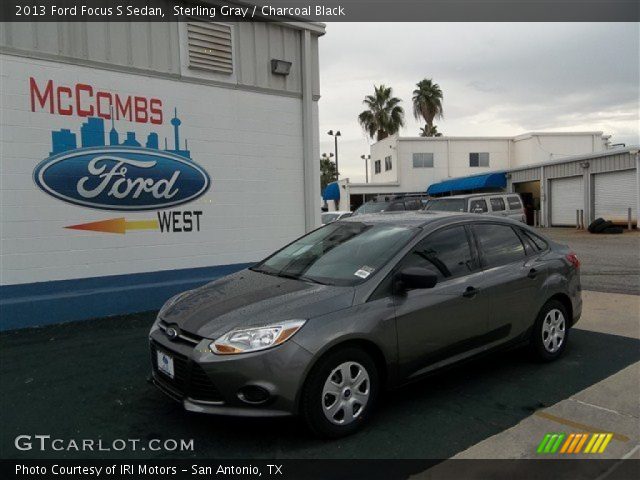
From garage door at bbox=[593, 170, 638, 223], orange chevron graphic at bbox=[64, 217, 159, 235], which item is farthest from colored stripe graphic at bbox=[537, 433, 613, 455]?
garage door at bbox=[593, 170, 638, 223]

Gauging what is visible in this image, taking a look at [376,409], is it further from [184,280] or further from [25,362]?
[184,280]

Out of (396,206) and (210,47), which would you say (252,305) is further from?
(396,206)

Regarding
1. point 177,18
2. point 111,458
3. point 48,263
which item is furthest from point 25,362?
point 177,18

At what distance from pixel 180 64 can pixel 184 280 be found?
321 centimetres

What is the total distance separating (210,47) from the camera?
300 inches

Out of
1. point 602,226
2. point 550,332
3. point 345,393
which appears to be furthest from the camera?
point 602,226

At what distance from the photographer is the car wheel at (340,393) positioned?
321cm

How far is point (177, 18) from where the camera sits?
24.0 ft

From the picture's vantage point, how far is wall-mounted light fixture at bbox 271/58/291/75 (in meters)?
8.23

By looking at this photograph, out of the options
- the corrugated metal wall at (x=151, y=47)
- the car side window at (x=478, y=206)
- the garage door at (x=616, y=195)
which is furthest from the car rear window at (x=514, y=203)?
the corrugated metal wall at (x=151, y=47)

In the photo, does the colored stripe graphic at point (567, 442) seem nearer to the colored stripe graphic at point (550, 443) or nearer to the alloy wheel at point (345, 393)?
the colored stripe graphic at point (550, 443)

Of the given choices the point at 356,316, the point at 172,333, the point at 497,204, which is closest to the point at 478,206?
the point at 497,204

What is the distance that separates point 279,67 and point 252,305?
5816mm

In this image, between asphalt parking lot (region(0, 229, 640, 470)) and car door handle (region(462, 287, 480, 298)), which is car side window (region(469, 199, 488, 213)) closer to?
asphalt parking lot (region(0, 229, 640, 470))
